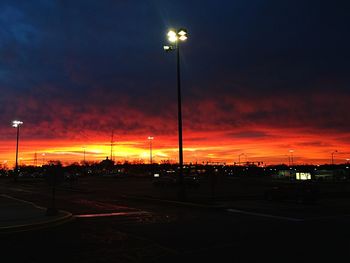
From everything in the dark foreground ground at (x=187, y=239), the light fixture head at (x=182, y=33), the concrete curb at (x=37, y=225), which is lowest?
the dark foreground ground at (x=187, y=239)

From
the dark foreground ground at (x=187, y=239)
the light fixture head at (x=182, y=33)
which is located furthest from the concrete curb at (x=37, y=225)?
the light fixture head at (x=182, y=33)

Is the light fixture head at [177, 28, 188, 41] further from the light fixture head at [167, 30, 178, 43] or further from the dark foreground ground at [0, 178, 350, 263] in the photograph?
the dark foreground ground at [0, 178, 350, 263]

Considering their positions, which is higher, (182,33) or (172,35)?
(172,35)

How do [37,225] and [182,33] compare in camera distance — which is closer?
[37,225]

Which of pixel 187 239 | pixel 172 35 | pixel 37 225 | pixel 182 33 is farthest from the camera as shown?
pixel 172 35

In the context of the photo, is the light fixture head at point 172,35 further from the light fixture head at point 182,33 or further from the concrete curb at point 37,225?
the concrete curb at point 37,225

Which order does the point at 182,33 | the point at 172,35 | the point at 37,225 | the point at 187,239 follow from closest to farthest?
the point at 187,239 → the point at 37,225 → the point at 182,33 → the point at 172,35

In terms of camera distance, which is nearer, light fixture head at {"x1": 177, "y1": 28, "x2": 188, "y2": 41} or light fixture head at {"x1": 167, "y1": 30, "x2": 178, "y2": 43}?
light fixture head at {"x1": 177, "y1": 28, "x2": 188, "y2": 41}

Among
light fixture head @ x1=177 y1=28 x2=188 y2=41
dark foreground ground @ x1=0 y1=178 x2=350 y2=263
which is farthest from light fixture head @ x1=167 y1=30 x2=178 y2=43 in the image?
dark foreground ground @ x1=0 y1=178 x2=350 y2=263

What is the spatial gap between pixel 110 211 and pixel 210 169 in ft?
33.1

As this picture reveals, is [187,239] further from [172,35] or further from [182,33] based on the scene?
[172,35]

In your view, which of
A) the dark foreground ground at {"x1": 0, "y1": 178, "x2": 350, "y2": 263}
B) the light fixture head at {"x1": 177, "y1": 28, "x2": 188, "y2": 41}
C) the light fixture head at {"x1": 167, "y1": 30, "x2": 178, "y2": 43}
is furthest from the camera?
the light fixture head at {"x1": 167, "y1": 30, "x2": 178, "y2": 43}

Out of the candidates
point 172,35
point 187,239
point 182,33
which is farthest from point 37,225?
point 172,35

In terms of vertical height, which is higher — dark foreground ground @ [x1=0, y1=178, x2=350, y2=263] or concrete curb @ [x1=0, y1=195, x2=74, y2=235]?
concrete curb @ [x1=0, y1=195, x2=74, y2=235]
